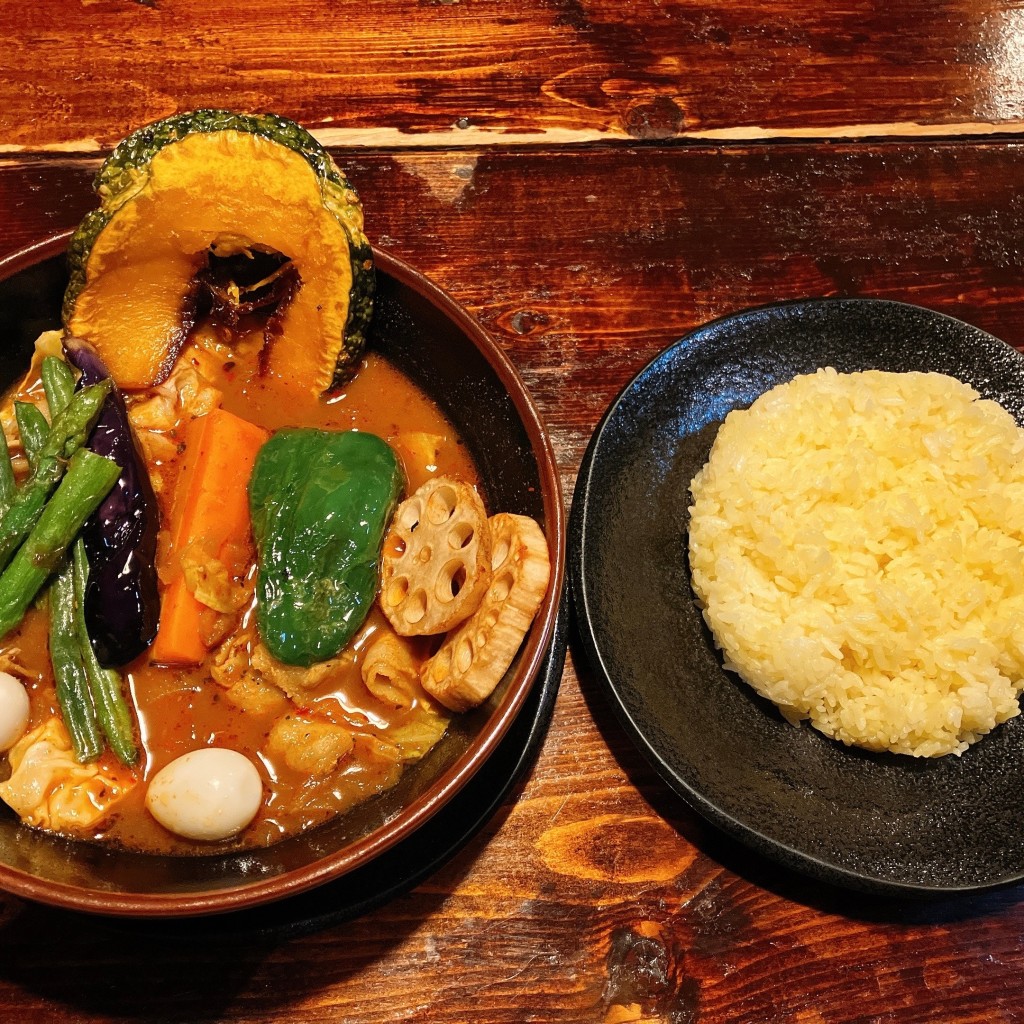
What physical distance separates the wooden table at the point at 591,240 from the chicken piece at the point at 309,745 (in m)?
0.36

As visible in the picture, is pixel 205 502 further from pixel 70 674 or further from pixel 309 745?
pixel 309 745

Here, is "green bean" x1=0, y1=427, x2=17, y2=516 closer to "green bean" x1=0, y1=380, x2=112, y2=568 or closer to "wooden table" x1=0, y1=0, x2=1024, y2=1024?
"green bean" x1=0, y1=380, x2=112, y2=568

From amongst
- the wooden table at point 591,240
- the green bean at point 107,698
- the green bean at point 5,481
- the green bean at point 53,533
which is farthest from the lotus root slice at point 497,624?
the green bean at point 5,481

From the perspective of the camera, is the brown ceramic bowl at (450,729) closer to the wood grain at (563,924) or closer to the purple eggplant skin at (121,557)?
the wood grain at (563,924)

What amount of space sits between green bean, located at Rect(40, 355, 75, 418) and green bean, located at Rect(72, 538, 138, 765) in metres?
0.41

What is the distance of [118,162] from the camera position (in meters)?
1.77

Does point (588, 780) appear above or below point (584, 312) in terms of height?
below

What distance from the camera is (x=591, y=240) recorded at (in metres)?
2.66

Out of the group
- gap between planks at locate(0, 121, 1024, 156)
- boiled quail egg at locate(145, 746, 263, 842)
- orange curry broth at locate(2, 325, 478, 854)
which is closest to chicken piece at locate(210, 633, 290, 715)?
orange curry broth at locate(2, 325, 478, 854)

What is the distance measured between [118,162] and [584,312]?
133cm

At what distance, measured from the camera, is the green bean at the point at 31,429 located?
6.01 feet

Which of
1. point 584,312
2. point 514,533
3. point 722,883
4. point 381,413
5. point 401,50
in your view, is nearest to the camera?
point 514,533

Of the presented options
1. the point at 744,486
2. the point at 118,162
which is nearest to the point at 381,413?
the point at 118,162

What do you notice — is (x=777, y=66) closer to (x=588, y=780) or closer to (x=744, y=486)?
(x=744, y=486)
